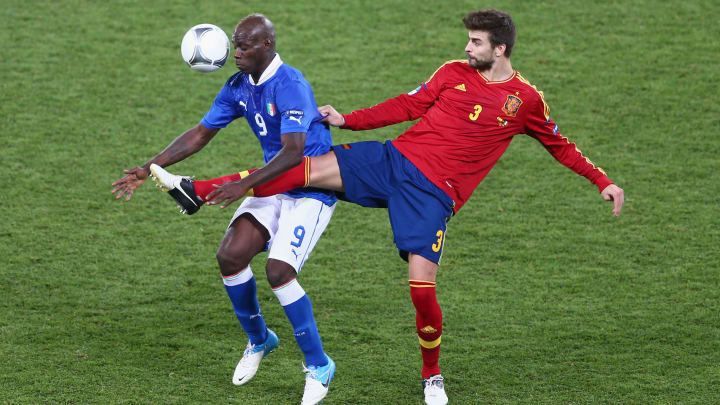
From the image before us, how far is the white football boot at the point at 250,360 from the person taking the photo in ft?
19.6

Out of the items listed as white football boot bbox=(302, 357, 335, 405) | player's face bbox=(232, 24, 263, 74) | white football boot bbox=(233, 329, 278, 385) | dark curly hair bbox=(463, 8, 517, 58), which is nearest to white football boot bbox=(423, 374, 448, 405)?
white football boot bbox=(302, 357, 335, 405)

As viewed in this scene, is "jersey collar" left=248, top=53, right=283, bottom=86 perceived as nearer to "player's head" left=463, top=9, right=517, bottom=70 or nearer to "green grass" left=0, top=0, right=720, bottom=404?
"player's head" left=463, top=9, right=517, bottom=70

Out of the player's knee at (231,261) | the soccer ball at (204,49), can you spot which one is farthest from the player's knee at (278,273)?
the soccer ball at (204,49)

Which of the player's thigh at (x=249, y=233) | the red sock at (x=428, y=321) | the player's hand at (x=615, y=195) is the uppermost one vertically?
the player's hand at (x=615, y=195)

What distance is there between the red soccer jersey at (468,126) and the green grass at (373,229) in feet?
4.22

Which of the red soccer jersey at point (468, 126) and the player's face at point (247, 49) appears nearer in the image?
the player's face at point (247, 49)

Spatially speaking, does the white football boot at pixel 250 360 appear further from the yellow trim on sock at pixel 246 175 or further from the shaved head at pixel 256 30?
the shaved head at pixel 256 30

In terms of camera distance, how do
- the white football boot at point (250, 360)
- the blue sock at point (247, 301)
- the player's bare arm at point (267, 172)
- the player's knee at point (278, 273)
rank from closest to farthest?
the player's bare arm at point (267, 172), the player's knee at point (278, 273), the blue sock at point (247, 301), the white football boot at point (250, 360)

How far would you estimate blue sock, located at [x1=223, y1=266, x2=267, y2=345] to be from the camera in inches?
229

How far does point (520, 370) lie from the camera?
20.4 feet

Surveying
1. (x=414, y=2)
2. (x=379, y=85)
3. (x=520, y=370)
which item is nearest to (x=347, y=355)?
(x=520, y=370)

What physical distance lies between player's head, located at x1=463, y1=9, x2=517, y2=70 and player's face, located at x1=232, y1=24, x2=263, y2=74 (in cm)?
121

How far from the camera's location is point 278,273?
18.3 feet

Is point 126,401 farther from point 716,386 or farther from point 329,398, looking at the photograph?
point 716,386
